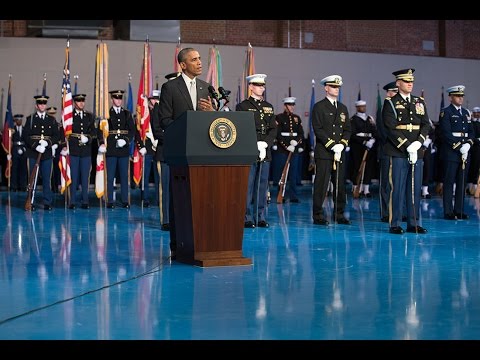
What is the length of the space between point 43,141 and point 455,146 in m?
5.67

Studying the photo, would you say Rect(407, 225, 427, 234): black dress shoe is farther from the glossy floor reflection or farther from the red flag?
the red flag

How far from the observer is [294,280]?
18.9 feet

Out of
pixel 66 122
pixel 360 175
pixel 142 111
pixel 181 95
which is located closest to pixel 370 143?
pixel 360 175

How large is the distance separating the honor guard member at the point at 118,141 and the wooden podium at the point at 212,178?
6.34 meters

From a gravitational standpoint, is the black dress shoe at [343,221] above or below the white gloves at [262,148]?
below

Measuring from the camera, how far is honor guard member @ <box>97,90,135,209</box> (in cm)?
1273

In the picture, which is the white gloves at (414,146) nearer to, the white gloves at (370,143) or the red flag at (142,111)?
the red flag at (142,111)

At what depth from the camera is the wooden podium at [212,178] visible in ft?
20.4

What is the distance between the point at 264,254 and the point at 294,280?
4.68ft

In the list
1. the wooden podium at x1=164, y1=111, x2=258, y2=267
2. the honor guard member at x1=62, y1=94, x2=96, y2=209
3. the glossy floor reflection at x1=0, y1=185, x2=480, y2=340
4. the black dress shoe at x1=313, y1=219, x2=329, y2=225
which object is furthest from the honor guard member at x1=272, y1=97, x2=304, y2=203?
the wooden podium at x1=164, y1=111, x2=258, y2=267

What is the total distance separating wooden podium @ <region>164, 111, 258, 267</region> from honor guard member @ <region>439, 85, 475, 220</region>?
473 centimetres

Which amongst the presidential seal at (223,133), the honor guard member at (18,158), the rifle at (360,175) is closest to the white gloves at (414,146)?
the presidential seal at (223,133)
